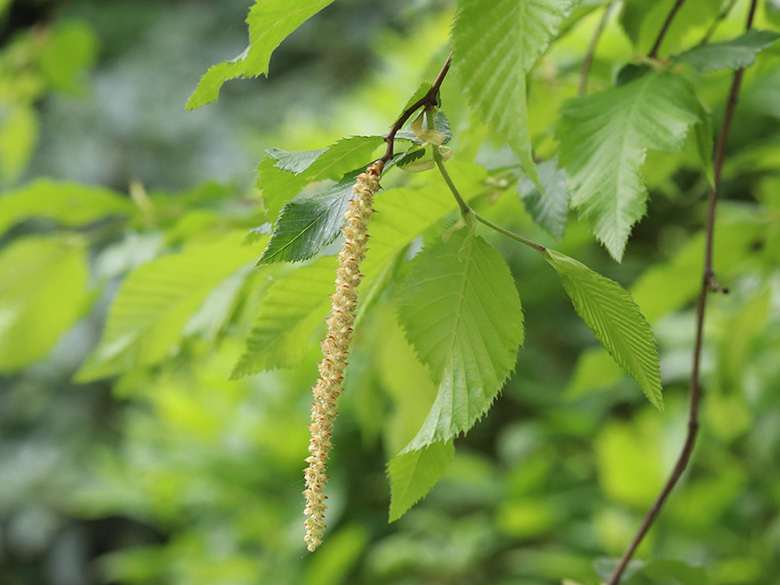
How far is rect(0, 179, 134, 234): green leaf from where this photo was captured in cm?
48

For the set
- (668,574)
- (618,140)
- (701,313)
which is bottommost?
(668,574)

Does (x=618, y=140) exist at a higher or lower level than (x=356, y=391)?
higher

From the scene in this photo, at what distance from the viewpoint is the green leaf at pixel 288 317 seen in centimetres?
26

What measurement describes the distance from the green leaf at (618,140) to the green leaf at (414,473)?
3.4 inches

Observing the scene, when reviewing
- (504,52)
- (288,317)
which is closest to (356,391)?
(288,317)

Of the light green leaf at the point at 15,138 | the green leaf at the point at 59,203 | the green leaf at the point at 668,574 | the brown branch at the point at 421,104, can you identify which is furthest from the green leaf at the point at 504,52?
the light green leaf at the point at 15,138

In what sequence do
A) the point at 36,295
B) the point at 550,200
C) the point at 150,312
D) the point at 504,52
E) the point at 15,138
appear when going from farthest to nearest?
the point at 15,138
the point at 36,295
the point at 150,312
the point at 550,200
the point at 504,52

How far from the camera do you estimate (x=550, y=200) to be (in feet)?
0.99

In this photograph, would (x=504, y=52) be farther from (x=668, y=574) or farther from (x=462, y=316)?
(x=668, y=574)

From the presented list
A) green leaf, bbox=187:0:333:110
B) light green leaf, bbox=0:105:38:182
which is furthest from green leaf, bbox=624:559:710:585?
light green leaf, bbox=0:105:38:182

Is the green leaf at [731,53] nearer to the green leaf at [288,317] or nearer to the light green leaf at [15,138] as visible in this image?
the green leaf at [288,317]

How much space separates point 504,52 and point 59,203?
399 mm

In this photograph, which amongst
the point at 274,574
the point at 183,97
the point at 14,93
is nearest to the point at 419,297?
the point at 14,93

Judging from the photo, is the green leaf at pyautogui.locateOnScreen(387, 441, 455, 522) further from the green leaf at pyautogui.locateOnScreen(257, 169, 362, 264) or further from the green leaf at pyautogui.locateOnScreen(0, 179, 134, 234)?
the green leaf at pyautogui.locateOnScreen(0, 179, 134, 234)
